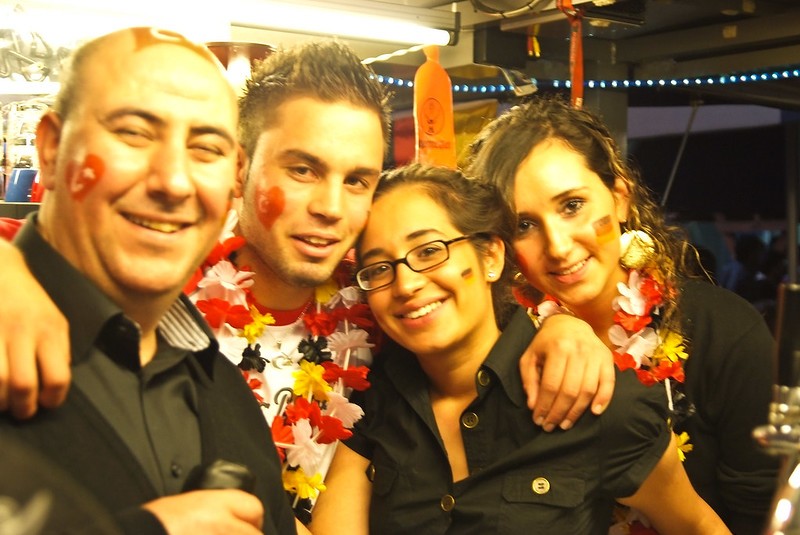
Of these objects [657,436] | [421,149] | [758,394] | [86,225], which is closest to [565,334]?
[657,436]

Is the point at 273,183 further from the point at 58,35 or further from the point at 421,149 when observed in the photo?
the point at 58,35

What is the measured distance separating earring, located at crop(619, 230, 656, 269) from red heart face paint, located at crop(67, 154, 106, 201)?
1579 millimetres

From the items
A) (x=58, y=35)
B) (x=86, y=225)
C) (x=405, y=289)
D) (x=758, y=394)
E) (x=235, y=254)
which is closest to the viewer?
(x=86, y=225)

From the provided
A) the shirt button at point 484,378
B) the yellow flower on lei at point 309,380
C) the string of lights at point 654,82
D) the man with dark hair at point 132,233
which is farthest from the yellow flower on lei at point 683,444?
the string of lights at point 654,82

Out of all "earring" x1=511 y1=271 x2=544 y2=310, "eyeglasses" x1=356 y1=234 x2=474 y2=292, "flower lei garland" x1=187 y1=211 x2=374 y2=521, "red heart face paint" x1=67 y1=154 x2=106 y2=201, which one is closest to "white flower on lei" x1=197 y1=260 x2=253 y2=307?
"flower lei garland" x1=187 y1=211 x2=374 y2=521

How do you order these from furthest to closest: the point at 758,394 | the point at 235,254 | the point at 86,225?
the point at 758,394, the point at 235,254, the point at 86,225

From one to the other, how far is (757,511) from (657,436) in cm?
58

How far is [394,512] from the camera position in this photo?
1998mm

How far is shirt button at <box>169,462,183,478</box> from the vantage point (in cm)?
132

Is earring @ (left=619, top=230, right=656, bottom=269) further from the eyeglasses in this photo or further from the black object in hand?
the black object in hand

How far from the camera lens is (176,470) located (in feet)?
4.33

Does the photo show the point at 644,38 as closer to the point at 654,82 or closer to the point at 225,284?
the point at 654,82

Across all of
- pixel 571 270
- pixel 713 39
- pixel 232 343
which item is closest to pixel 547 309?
pixel 571 270

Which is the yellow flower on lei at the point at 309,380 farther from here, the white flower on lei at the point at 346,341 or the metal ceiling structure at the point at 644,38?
→ the metal ceiling structure at the point at 644,38
